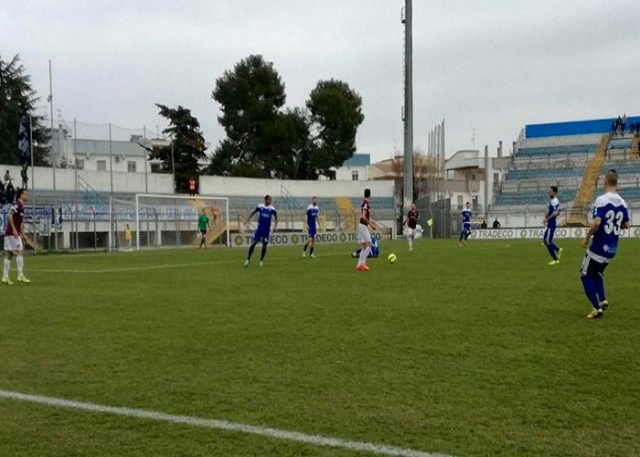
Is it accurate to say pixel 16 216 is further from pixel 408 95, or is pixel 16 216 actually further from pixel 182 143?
pixel 182 143

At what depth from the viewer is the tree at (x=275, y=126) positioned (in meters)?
72.1

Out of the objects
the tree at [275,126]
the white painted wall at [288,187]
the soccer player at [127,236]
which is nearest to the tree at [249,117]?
the tree at [275,126]

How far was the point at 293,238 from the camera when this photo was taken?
4453cm

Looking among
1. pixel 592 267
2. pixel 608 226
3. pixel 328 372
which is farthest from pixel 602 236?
pixel 328 372

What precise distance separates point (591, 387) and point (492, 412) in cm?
114

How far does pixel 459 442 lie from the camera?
4.34 m

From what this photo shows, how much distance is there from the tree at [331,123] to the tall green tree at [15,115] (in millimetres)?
28226

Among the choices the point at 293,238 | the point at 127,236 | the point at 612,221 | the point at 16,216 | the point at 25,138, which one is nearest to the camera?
the point at 612,221

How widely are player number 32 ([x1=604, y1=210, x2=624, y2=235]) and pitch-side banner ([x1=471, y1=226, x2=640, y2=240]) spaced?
129 ft

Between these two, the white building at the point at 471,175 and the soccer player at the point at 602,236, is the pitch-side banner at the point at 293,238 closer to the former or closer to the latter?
the soccer player at the point at 602,236

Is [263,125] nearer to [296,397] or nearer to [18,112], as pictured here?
[18,112]

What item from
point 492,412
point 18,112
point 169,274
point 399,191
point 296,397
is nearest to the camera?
point 492,412

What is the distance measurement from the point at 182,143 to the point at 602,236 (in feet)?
195

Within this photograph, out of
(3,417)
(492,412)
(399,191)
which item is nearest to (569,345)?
(492,412)
